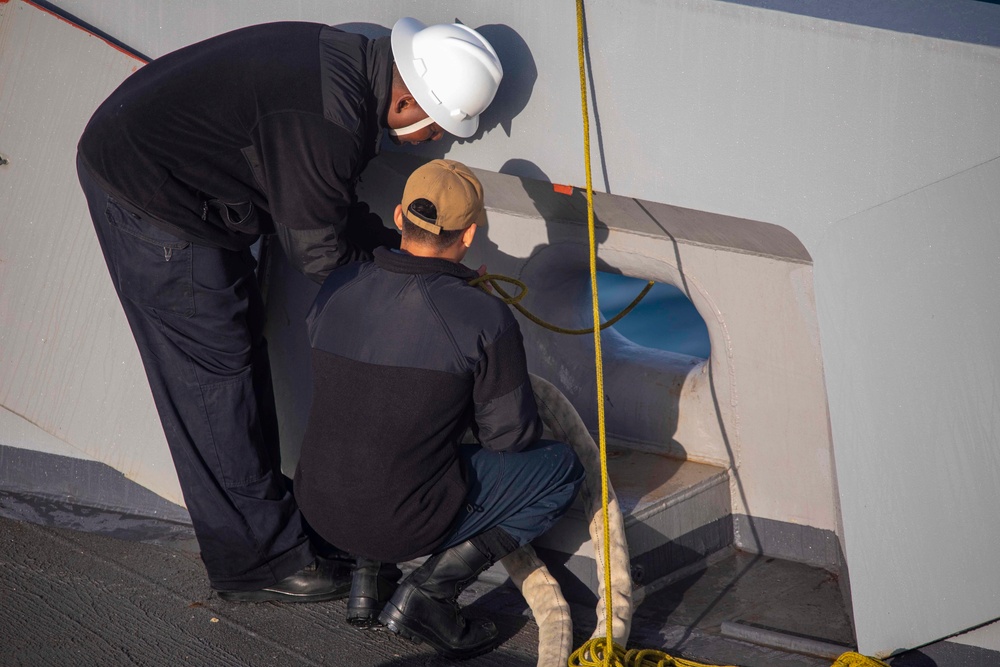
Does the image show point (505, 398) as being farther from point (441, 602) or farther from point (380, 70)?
point (380, 70)

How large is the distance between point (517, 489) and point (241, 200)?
88 centimetres

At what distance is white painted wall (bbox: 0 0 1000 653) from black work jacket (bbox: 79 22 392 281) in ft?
1.16

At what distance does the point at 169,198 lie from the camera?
221cm

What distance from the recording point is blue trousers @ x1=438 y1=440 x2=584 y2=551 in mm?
2158

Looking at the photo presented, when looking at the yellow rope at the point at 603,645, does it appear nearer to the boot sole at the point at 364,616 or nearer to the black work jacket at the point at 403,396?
the black work jacket at the point at 403,396

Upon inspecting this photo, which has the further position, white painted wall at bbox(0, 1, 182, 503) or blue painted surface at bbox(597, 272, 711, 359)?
blue painted surface at bbox(597, 272, 711, 359)

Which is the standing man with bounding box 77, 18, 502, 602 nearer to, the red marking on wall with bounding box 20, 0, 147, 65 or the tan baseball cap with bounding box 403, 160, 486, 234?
the tan baseball cap with bounding box 403, 160, 486, 234

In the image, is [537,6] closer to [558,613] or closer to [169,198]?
[169,198]

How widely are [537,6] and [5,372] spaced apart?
175 centimetres

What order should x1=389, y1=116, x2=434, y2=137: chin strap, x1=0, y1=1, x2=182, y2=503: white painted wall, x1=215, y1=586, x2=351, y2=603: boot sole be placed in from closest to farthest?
x1=389, y1=116, x2=434, y2=137: chin strap
x1=215, y1=586, x2=351, y2=603: boot sole
x1=0, y1=1, x2=182, y2=503: white painted wall

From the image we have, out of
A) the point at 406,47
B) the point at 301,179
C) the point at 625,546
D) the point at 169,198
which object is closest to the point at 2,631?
the point at 169,198

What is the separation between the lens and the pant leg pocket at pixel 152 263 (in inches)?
89.7

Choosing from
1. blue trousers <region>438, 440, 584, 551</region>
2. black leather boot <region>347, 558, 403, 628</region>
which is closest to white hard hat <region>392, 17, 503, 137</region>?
blue trousers <region>438, 440, 584, 551</region>

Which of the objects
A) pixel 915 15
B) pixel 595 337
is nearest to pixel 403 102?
pixel 595 337
